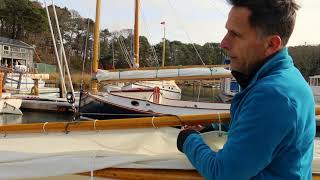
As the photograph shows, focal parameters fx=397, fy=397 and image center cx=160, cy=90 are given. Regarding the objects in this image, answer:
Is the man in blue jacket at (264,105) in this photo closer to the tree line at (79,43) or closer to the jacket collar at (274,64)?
the jacket collar at (274,64)

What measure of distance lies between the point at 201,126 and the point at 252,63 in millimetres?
992

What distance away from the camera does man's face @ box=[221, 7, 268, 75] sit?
1319 mm

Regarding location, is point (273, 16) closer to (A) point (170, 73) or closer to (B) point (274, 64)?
(B) point (274, 64)

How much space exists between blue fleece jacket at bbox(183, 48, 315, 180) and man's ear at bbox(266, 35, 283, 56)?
2 cm

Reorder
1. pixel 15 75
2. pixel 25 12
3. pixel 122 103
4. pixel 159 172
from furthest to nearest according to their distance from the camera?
pixel 25 12, pixel 15 75, pixel 122 103, pixel 159 172

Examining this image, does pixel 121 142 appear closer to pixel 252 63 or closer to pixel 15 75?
pixel 252 63

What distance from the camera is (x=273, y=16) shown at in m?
1.27

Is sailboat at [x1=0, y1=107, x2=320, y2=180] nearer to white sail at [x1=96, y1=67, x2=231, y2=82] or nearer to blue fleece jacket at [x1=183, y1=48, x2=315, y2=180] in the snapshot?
blue fleece jacket at [x1=183, y1=48, x2=315, y2=180]

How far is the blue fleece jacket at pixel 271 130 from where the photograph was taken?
118 centimetres

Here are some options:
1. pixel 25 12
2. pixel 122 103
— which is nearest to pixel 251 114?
pixel 122 103

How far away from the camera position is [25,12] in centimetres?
5425

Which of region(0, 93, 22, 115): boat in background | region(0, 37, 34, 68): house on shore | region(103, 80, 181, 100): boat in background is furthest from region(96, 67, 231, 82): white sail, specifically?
region(0, 37, 34, 68): house on shore

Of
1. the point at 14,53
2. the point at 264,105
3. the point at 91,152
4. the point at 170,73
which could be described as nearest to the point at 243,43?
the point at 264,105

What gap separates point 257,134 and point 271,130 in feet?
0.14
